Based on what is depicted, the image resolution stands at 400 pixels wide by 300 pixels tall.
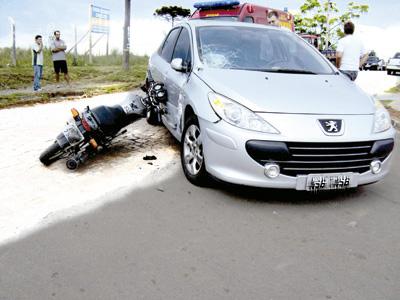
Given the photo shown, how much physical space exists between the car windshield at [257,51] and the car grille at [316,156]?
1353 millimetres

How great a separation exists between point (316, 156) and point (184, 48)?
97.5 inches

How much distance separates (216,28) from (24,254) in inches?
142

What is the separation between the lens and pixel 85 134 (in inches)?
198

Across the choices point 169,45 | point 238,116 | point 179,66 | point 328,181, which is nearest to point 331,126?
point 328,181

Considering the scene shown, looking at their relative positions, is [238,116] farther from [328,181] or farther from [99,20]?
[99,20]

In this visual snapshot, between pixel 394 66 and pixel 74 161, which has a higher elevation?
pixel 74 161

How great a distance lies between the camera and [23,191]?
171 inches

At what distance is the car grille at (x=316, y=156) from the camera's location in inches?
153

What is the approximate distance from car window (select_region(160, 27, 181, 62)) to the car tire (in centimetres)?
174

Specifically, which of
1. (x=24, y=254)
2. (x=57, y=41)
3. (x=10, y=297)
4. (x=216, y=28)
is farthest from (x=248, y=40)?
(x=57, y=41)

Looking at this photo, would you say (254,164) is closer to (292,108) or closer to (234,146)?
(234,146)

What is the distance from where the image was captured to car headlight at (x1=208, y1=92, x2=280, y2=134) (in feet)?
12.9

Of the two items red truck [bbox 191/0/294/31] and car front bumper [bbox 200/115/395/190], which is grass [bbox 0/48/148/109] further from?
car front bumper [bbox 200/115/395/190]

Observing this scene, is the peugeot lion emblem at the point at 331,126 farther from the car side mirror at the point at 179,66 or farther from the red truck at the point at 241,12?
the red truck at the point at 241,12
